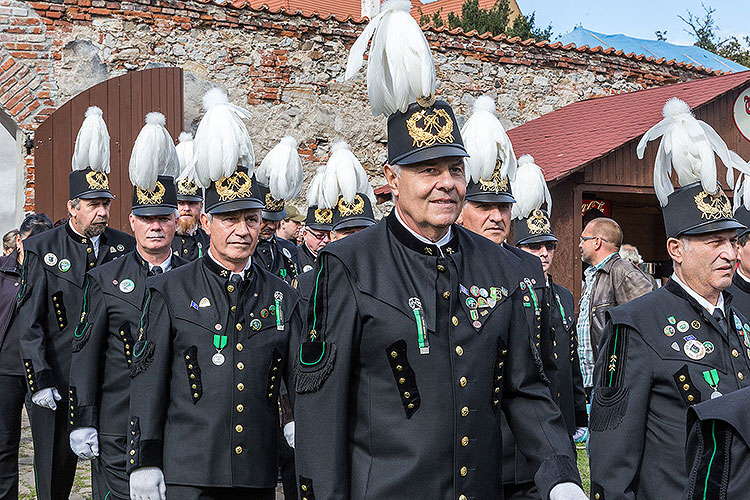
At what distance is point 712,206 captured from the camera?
3.92 m

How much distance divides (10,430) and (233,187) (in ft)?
10.0

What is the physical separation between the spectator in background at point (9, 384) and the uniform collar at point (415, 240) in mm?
4503

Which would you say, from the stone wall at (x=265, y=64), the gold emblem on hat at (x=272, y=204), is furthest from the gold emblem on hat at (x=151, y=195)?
the stone wall at (x=265, y=64)

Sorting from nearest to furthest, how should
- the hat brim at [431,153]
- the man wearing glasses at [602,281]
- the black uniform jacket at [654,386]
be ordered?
the hat brim at [431,153] < the black uniform jacket at [654,386] < the man wearing glasses at [602,281]

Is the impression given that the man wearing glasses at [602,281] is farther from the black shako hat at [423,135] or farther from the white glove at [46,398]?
the black shako hat at [423,135]

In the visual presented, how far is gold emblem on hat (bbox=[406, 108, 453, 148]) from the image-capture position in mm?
2955

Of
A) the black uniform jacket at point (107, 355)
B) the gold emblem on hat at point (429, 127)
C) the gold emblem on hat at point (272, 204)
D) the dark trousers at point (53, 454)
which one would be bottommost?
the dark trousers at point (53, 454)

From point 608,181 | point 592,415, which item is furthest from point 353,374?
point 608,181

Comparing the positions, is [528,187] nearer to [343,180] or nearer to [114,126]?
[343,180]

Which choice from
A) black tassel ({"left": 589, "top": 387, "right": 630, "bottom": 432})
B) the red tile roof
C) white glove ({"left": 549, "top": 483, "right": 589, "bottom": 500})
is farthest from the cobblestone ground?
the red tile roof

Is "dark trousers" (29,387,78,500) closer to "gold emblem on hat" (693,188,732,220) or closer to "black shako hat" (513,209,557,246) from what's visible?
"black shako hat" (513,209,557,246)

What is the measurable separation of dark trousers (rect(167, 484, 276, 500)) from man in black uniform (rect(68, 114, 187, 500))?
908 mm

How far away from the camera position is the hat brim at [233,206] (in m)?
4.57

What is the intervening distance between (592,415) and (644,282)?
3.94 meters
